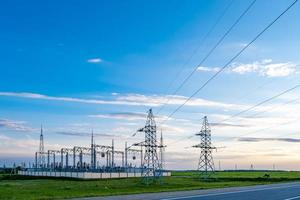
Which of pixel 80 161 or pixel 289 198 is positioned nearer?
pixel 289 198

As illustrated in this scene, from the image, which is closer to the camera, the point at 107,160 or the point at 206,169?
the point at 206,169

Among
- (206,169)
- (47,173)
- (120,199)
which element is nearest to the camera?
(120,199)

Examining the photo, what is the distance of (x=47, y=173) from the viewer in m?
115

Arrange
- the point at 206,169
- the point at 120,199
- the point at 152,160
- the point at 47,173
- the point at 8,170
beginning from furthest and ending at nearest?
the point at 8,170
the point at 47,173
the point at 206,169
the point at 152,160
the point at 120,199

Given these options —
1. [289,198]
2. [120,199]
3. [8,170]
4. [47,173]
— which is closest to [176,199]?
[120,199]

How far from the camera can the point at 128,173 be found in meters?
106

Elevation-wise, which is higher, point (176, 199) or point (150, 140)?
point (150, 140)

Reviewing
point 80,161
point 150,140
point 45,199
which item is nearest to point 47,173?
point 80,161

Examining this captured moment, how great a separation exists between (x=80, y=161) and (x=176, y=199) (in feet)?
281

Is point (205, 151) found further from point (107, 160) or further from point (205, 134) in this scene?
point (107, 160)

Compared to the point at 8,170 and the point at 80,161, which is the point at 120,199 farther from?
the point at 8,170

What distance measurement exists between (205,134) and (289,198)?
4887 centimetres

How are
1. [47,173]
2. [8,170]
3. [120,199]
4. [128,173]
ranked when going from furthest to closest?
[8,170] < [47,173] < [128,173] < [120,199]

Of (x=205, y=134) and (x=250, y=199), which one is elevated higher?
(x=205, y=134)
